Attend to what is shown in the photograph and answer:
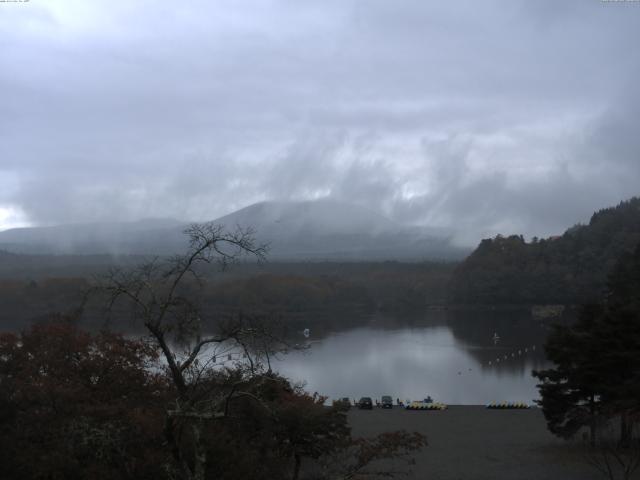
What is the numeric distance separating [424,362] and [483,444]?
9.99m

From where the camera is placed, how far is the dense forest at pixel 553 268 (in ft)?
119

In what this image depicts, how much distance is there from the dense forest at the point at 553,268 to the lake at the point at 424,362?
824 centimetres

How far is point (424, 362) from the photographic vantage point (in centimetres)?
1841

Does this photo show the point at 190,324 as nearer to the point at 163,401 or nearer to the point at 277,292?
the point at 163,401

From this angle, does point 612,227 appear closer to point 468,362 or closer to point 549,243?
point 549,243

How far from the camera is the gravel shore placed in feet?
22.7

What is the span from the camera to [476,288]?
1495 inches

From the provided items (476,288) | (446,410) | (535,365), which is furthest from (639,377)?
(476,288)

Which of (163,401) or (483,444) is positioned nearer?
(163,401)

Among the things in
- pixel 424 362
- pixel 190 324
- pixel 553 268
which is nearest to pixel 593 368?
pixel 190 324

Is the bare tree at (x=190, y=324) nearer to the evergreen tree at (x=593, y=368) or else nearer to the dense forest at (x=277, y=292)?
the evergreen tree at (x=593, y=368)

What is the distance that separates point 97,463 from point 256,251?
2.10 metres

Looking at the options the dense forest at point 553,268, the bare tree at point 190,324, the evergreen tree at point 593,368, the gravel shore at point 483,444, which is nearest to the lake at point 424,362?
the gravel shore at point 483,444

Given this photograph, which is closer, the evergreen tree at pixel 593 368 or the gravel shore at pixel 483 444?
the gravel shore at pixel 483 444
